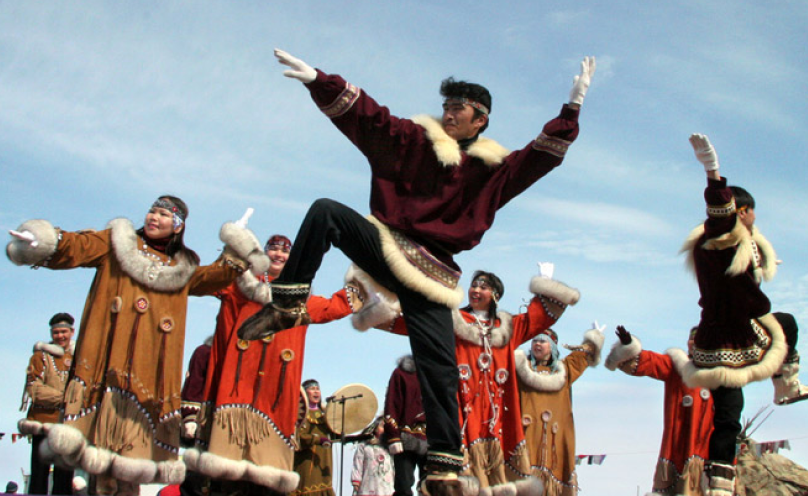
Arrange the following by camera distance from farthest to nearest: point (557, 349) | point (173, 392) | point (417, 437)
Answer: point (557, 349)
point (417, 437)
point (173, 392)

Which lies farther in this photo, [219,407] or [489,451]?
[489,451]

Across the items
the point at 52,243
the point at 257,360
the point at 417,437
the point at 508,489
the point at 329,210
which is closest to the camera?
the point at 329,210

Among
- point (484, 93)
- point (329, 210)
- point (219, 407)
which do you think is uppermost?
point (484, 93)

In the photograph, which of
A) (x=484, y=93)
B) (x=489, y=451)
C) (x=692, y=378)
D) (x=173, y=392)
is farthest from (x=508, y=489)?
(x=484, y=93)

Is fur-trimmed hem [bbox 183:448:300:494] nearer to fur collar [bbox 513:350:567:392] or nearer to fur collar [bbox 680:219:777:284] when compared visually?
fur collar [bbox 513:350:567:392]

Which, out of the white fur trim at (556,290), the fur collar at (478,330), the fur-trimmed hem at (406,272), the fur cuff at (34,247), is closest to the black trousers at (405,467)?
the fur collar at (478,330)

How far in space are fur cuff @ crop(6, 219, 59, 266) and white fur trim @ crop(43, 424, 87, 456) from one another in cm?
98

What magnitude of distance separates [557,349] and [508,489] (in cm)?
230

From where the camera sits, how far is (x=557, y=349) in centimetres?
838

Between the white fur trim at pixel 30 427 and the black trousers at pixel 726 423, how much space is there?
201 inches

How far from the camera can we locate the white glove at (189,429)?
6.12 meters

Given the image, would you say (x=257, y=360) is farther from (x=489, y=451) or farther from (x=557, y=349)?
(x=557, y=349)

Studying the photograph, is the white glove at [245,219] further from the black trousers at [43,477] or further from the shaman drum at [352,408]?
the shaman drum at [352,408]

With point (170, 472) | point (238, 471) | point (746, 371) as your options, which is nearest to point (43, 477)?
point (170, 472)
